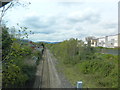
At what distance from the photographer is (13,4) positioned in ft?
3.49

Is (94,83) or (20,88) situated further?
(94,83)

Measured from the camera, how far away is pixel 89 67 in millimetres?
5492

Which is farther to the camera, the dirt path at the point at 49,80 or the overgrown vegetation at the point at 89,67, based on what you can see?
the dirt path at the point at 49,80

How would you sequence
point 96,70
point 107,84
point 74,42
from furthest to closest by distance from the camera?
point 74,42
point 96,70
point 107,84

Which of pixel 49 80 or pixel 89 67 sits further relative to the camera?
pixel 89 67

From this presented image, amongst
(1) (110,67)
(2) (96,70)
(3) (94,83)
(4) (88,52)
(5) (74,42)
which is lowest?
(3) (94,83)

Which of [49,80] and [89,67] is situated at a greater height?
[89,67]

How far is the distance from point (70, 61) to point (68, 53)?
0.82m

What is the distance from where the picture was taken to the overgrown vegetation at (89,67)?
12.8 ft

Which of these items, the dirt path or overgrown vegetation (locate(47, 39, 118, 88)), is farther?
the dirt path

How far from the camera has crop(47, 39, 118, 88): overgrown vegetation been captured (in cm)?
391

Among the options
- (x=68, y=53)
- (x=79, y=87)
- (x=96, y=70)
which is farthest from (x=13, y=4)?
(x=68, y=53)

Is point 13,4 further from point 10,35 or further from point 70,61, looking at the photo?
point 70,61

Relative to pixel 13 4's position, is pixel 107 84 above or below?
below
